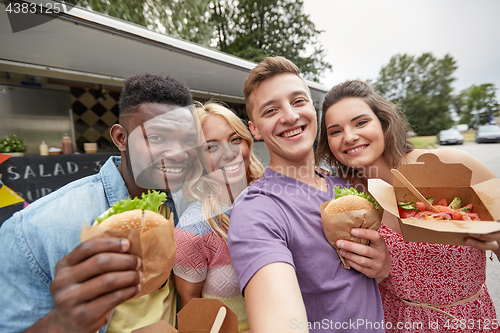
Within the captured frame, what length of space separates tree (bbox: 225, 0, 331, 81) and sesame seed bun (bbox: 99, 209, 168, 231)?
508 inches

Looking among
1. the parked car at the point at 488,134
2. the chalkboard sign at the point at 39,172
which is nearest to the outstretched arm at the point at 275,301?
the chalkboard sign at the point at 39,172

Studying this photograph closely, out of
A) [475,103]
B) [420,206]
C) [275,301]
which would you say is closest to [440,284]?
[420,206]

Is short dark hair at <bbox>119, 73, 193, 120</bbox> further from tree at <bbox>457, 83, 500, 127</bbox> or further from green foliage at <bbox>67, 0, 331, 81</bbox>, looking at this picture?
tree at <bbox>457, 83, 500, 127</bbox>

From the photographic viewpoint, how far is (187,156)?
Result: 1647 mm

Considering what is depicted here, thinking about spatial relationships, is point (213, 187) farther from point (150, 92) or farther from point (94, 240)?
point (94, 240)

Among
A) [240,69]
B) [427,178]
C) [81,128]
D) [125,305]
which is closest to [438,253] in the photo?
[427,178]

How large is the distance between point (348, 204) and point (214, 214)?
96 cm

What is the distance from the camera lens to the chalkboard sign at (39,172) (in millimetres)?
3037

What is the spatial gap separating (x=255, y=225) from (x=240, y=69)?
3699mm

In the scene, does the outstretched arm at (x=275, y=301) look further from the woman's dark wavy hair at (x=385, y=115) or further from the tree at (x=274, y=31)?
the tree at (x=274, y=31)

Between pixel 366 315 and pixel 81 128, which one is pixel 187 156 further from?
pixel 81 128

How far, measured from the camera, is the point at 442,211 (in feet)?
A: 3.76

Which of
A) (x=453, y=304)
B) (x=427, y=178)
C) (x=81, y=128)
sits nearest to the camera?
(x=427, y=178)

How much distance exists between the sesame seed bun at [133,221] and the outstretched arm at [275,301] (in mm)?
522
